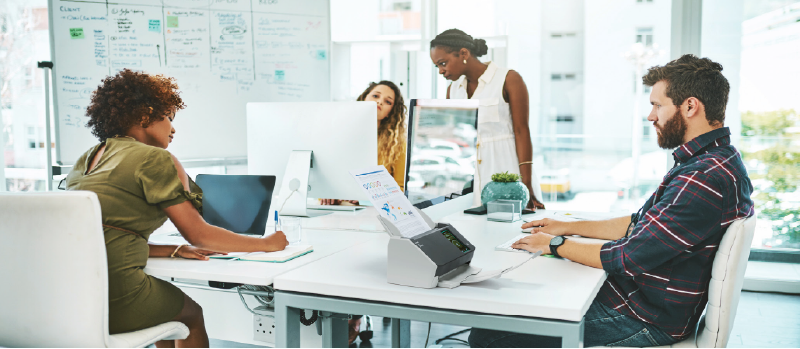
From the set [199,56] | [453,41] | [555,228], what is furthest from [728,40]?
[199,56]

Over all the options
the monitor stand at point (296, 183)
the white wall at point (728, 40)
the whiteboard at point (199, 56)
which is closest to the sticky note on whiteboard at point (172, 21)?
the whiteboard at point (199, 56)

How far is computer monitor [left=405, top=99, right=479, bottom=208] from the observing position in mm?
2229

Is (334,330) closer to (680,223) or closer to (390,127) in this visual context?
(680,223)

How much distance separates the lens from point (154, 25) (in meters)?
3.47

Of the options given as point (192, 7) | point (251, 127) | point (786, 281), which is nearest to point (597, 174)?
point (786, 281)

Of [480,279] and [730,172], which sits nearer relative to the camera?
[480,279]

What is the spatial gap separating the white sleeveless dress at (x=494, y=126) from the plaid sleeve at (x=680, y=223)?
1.59 metres

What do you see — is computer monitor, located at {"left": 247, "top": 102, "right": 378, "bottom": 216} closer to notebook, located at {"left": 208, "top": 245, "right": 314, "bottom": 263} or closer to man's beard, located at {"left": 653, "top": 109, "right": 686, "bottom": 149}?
notebook, located at {"left": 208, "top": 245, "right": 314, "bottom": 263}

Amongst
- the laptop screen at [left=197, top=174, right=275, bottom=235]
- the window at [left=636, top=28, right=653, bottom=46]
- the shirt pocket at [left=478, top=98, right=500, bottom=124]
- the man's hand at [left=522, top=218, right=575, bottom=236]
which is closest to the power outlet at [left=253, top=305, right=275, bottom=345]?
the laptop screen at [left=197, top=174, right=275, bottom=235]

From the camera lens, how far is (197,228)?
153 cm

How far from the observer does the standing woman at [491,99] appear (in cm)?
294

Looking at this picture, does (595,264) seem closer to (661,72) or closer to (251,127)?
(661,72)

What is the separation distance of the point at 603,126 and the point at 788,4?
132cm

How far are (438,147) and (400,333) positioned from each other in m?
0.74
